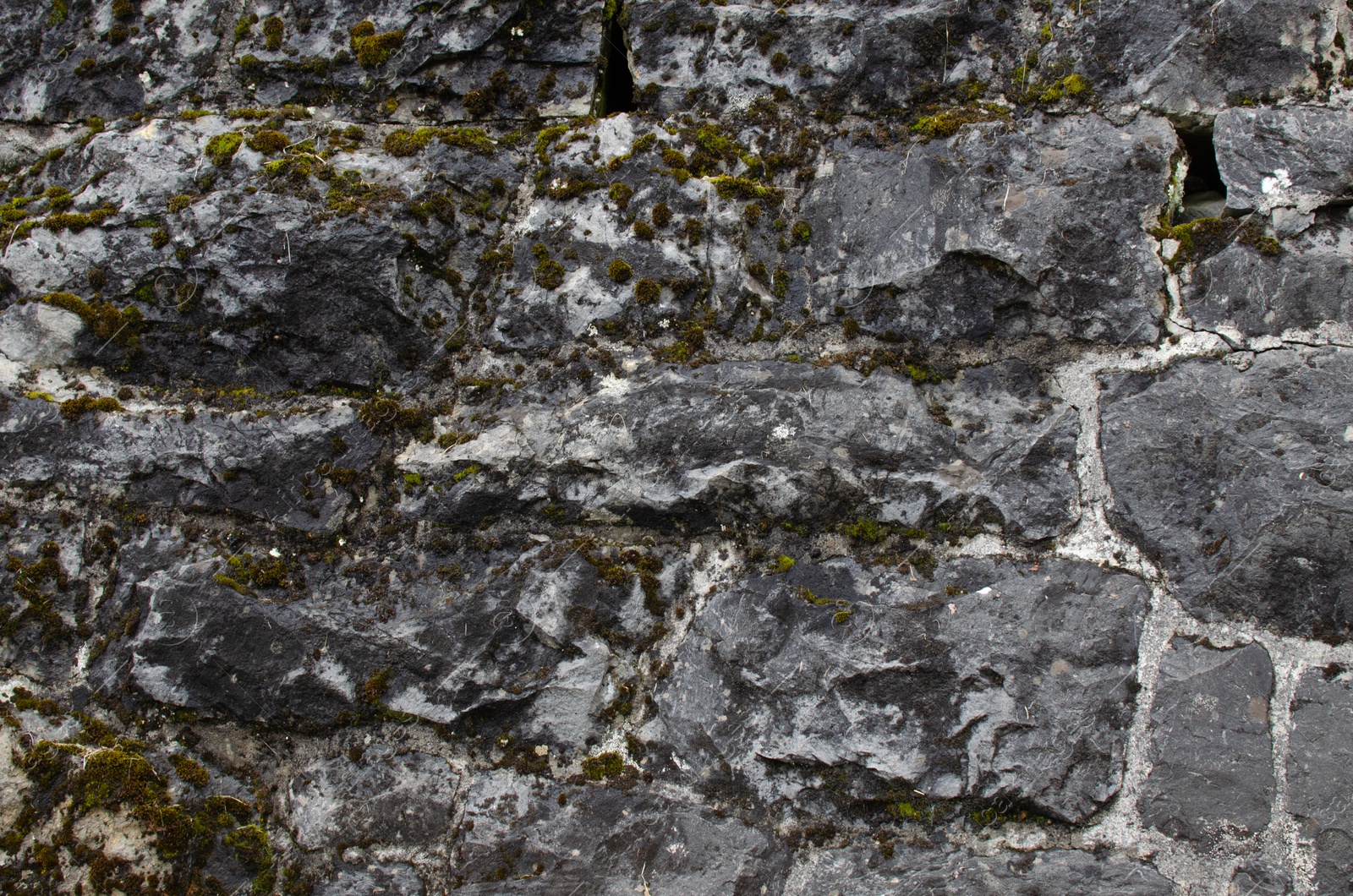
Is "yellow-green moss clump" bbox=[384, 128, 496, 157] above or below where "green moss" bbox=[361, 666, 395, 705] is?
above

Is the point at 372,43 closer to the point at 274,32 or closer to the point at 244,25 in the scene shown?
the point at 274,32

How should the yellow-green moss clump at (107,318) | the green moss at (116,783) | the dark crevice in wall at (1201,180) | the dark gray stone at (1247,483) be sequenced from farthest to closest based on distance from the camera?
the yellow-green moss clump at (107,318)
the dark crevice in wall at (1201,180)
the green moss at (116,783)
the dark gray stone at (1247,483)

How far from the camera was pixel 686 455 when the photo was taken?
228cm

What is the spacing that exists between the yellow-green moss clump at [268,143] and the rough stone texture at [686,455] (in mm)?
41

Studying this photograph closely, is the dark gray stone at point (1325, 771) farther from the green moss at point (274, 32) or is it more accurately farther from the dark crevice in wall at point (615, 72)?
the green moss at point (274, 32)

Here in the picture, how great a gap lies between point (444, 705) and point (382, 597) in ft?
1.20

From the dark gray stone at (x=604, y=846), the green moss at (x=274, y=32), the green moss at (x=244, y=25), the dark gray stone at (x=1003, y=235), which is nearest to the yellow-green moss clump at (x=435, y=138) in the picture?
the green moss at (x=274, y=32)

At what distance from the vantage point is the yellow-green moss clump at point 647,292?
7.84ft

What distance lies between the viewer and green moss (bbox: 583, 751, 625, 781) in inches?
85.1

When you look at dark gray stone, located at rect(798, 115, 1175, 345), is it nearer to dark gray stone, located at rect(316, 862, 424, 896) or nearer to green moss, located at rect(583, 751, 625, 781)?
green moss, located at rect(583, 751, 625, 781)

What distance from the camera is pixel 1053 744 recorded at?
2018mm

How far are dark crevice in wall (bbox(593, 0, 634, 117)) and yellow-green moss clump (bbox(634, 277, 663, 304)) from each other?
72cm

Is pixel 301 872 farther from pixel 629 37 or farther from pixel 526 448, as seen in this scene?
pixel 629 37

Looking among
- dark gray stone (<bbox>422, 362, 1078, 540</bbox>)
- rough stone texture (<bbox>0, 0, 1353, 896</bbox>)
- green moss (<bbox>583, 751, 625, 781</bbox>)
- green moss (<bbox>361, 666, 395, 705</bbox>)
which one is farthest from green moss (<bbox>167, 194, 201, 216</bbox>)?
green moss (<bbox>583, 751, 625, 781</bbox>)
